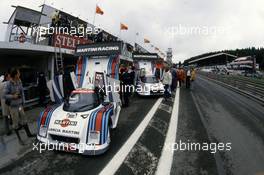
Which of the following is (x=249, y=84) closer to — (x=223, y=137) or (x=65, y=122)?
(x=223, y=137)

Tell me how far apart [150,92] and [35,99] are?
6.14 m

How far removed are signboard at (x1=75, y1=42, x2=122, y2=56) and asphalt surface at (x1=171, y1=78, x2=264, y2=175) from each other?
391cm

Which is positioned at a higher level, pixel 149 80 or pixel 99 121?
pixel 149 80

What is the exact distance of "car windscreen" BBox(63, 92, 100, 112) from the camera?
5.30 m

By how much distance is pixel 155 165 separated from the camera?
423 cm

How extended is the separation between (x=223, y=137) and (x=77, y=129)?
13.4ft

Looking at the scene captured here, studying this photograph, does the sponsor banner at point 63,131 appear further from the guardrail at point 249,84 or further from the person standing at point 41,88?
the guardrail at point 249,84

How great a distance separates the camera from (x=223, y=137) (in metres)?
5.79

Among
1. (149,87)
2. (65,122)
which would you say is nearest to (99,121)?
(65,122)

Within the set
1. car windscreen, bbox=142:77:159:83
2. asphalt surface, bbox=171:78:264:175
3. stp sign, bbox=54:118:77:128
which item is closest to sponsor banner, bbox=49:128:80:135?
stp sign, bbox=54:118:77:128

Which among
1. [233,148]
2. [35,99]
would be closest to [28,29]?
[35,99]

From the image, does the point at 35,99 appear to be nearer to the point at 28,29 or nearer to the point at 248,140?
the point at 28,29

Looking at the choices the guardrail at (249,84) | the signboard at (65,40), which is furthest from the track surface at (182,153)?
the signboard at (65,40)

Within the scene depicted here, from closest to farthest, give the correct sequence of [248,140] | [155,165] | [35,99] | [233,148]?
[155,165] < [233,148] < [248,140] < [35,99]
